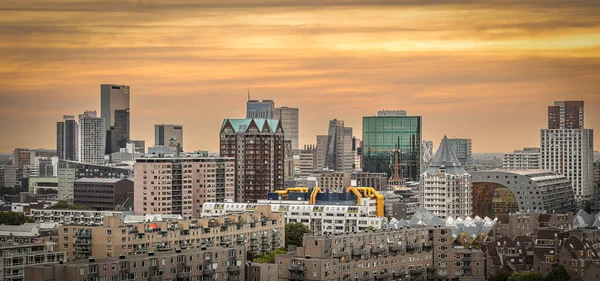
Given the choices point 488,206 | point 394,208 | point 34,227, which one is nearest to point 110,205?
point 394,208

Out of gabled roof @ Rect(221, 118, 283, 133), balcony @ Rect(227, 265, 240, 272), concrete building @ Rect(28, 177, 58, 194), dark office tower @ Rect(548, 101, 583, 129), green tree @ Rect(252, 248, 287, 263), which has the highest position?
dark office tower @ Rect(548, 101, 583, 129)

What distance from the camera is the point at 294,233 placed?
235 ft

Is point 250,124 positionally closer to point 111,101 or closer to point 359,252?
point 359,252

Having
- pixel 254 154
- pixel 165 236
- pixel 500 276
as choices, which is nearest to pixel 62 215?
pixel 254 154

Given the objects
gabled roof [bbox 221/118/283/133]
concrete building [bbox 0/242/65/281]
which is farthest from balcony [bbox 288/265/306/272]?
gabled roof [bbox 221/118/283/133]

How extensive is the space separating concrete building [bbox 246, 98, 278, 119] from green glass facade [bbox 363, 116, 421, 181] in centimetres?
1414

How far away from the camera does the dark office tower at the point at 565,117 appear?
139 metres

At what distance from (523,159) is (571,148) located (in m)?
18.3

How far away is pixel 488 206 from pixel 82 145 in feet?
325

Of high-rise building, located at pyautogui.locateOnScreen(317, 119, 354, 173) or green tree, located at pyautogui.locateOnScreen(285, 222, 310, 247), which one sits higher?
high-rise building, located at pyautogui.locateOnScreen(317, 119, 354, 173)

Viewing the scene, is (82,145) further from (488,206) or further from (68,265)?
(68,265)

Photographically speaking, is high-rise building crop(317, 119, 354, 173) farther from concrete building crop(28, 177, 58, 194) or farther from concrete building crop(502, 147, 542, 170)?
concrete building crop(28, 177, 58, 194)

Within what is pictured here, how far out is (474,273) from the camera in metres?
59.5

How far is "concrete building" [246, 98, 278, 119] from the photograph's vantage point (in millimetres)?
161375
